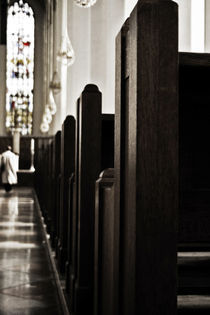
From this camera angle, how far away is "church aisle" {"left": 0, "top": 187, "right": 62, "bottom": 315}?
2445 mm

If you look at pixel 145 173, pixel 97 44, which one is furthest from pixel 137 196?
pixel 97 44

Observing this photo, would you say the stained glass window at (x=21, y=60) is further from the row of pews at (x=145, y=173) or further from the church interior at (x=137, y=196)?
the row of pews at (x=145, y=173)

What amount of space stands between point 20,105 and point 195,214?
62.9ft

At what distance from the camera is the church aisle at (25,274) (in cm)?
245

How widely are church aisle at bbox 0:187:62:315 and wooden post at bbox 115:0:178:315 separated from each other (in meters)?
1.30

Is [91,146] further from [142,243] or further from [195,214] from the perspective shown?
[142,243]

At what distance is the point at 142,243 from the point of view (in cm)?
115

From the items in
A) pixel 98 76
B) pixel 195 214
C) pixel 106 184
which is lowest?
pixel 195 214

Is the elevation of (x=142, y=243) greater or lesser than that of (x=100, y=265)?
greater

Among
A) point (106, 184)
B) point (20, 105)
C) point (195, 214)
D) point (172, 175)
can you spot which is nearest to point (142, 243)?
point (172, 175)

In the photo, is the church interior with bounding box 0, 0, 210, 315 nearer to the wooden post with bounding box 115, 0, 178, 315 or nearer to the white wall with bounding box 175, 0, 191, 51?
the wooden post with bounding box 115, 0, 178, 315

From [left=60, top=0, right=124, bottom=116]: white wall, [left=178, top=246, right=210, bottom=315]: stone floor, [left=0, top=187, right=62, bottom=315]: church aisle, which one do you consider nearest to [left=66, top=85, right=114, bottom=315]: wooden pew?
[left=0, top=187, right=62, bottom=315]: church aisle

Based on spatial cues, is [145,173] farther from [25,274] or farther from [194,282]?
[25,274]

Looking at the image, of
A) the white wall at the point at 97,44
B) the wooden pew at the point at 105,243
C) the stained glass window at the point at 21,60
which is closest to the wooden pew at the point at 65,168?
the wooden pew at the point at 105,243
